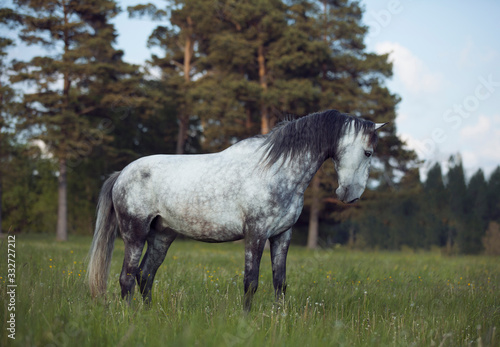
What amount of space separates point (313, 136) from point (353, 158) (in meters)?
0.47

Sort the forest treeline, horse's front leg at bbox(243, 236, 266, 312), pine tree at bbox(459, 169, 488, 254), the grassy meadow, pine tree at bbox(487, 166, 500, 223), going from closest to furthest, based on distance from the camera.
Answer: the grassy meadow < horse's front leg at bbox(243, 236, 266, 312) < pine tree at bbox(459, 169, 488, 254) < pine tree at bbox(487, 166, 500, 223) < the forest treeline

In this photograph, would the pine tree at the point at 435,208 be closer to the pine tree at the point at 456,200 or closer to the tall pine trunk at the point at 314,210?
the pine tree at the point at 456,200

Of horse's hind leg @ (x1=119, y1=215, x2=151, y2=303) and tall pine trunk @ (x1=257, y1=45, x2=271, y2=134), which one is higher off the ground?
tall pine trunk @ (x1=257, y1=45, x2=271, y2=134)

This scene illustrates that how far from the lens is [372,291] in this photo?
530 centimetres

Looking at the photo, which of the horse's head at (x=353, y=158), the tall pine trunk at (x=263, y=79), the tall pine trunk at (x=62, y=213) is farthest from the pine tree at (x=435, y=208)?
the tall pine trunk at (x=62, y=213)

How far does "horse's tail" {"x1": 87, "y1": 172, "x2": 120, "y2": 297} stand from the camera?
460cm

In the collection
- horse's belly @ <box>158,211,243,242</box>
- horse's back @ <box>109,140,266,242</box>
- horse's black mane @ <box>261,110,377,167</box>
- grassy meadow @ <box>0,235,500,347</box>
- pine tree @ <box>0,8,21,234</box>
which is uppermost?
pine tree @ <box>0,8,21,234</box>

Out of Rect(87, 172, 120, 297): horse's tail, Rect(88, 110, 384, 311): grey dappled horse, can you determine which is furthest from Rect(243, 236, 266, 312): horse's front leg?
Rect(87, 172, 120, 297): horse's tail

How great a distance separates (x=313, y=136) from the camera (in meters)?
4.25

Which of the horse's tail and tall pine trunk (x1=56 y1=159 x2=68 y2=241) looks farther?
tall pine trunk (x1=56 y1=159 x2=68 y2=241)

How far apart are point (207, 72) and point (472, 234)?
18.6 meters

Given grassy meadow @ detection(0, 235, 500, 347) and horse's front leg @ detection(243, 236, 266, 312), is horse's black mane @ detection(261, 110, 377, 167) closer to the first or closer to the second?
horse's front leg @ detection(243, 236, 266, 312)

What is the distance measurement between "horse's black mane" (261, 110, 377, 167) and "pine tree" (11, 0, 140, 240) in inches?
668

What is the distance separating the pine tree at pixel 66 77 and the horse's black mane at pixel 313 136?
668 inches
